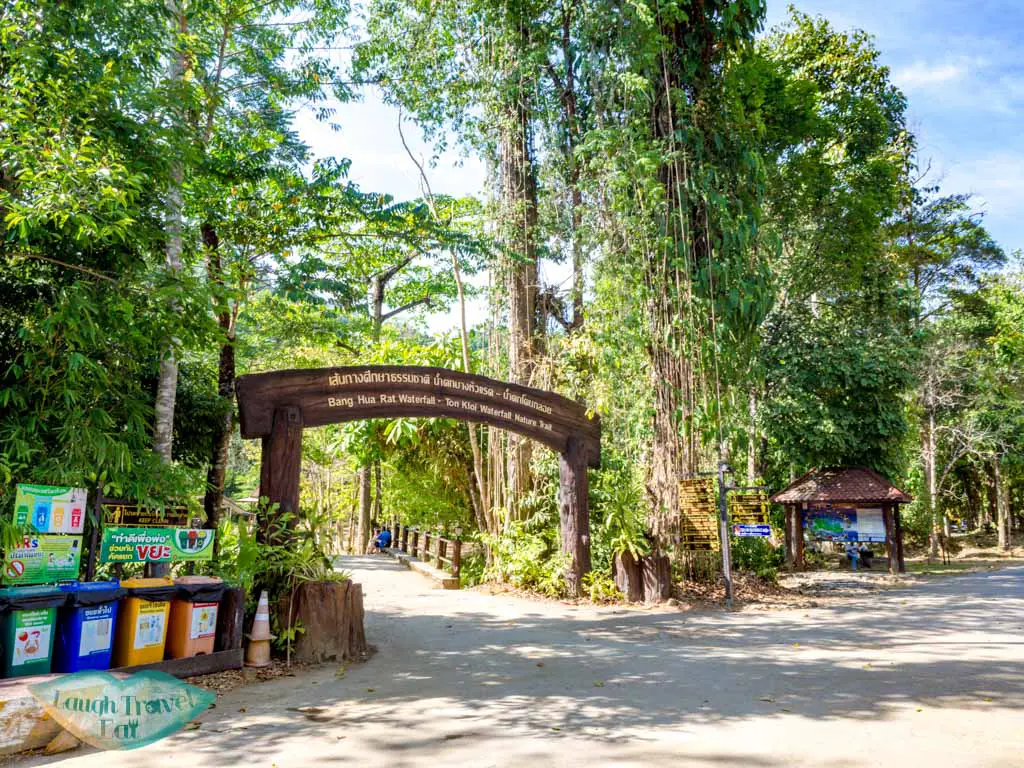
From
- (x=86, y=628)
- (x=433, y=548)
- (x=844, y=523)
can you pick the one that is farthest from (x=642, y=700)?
(x=844, y=523)

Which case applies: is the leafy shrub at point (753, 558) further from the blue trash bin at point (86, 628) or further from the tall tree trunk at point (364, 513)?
the tall tree trunk at point (364, 513)

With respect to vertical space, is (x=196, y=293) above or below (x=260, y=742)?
above

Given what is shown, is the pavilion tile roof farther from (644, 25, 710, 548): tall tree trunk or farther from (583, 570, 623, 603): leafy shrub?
(583, 570, 623, 603): leafy shrub

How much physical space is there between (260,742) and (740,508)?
313 inches

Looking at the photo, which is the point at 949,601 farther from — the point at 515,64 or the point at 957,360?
the point at 957,360

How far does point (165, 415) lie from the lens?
8.56 meters

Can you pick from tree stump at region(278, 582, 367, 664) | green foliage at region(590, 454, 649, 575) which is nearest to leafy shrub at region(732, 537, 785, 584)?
green foliage at region(590, 454, 649, 575)

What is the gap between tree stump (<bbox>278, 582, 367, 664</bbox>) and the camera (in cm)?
671

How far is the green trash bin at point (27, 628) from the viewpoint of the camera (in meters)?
4.85

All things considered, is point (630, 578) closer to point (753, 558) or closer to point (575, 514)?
point (575, 514)

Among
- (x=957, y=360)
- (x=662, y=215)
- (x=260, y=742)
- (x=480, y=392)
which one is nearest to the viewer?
(x=260, y=742)

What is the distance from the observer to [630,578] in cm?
1040

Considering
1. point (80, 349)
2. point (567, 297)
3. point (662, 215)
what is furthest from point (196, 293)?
point (567, 297)

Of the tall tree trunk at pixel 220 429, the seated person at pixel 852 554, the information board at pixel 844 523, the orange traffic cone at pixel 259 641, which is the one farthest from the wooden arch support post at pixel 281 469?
the seated person at pixel 852 554
